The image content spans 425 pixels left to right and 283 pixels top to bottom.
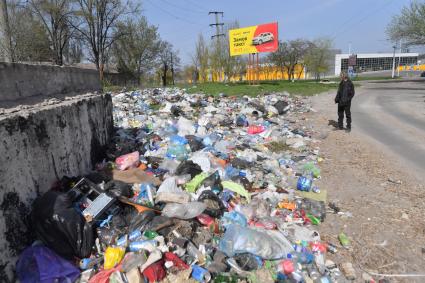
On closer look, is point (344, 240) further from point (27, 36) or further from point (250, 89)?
point (27, 36)

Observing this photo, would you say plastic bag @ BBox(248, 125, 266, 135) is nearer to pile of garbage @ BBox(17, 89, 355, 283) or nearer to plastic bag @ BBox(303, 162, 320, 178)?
pile of garbage @ BBox(17, 89, 355, 283)

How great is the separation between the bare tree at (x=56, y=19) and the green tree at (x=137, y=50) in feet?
28.5

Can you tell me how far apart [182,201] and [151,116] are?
6.64 metres

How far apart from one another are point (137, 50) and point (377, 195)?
3685 centimetres

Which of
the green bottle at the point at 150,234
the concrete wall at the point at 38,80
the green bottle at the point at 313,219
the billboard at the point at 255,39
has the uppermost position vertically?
the billboard at the point at 255,39

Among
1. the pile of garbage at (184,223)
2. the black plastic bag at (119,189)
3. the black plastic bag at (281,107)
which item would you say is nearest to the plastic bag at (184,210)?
the pile of garbage at (184,223)

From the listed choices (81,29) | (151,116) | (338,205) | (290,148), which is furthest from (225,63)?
(338,205)

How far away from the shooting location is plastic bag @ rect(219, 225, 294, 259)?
3096 millimetres

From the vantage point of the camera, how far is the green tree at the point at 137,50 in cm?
3769

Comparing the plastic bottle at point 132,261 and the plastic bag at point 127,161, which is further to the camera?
the plastic bag at point 127,161

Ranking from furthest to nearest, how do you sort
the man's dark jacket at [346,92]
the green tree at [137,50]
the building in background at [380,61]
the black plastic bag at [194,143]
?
→ the building in background at [380,61], the green tree at [137,50], the man's dark jacket at [346,92], the black plastic bag at [194,143]

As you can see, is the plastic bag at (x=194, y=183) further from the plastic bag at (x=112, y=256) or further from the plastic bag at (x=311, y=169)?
the plastic bag at (x=311, y=169)

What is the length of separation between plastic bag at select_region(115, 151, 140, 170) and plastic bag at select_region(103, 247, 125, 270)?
7.47ft

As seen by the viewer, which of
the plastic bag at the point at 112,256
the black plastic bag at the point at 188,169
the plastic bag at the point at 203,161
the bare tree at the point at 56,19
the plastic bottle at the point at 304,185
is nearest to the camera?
the plastic bag at the point at 112,256
